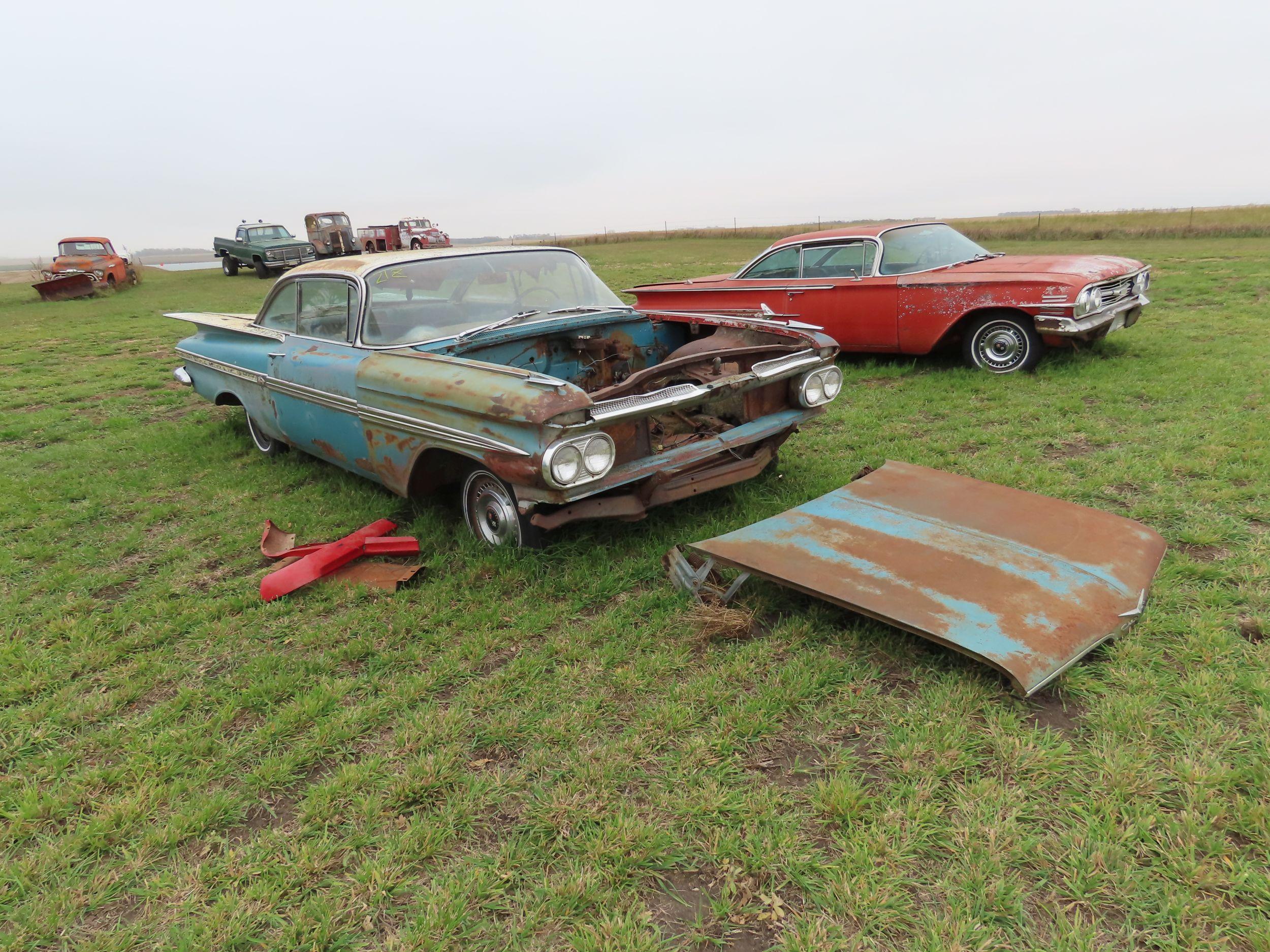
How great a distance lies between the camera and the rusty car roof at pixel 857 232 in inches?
256

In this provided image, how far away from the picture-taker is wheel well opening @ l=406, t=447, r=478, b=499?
11.4 ft

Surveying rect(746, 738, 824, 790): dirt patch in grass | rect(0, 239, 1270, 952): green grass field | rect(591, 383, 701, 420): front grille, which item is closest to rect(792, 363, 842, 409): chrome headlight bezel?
rect(0, 239, 1270, 952): green grass field

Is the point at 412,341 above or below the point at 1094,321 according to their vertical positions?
above

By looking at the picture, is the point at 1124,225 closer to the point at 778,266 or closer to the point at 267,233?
the point at 778,266

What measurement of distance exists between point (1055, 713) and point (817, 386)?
206cm

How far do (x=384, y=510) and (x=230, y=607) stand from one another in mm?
1036

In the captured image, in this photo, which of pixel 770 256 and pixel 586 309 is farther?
pixel 770 256

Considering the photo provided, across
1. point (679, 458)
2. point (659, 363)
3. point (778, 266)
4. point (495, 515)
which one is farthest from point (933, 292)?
point (495, 515)

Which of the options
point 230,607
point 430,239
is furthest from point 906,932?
point 430,239

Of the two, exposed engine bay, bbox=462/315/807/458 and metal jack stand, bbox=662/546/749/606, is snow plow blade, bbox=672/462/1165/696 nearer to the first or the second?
metal jack stand, bbox=662/546/749/606

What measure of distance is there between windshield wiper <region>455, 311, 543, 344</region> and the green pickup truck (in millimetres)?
19060

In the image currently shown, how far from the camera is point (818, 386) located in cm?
386

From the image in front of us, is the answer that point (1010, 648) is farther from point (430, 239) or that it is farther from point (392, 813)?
point (430, 239)

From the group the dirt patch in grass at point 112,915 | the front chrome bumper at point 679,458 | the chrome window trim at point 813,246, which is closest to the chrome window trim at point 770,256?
the chrome window trim at point 813,246
